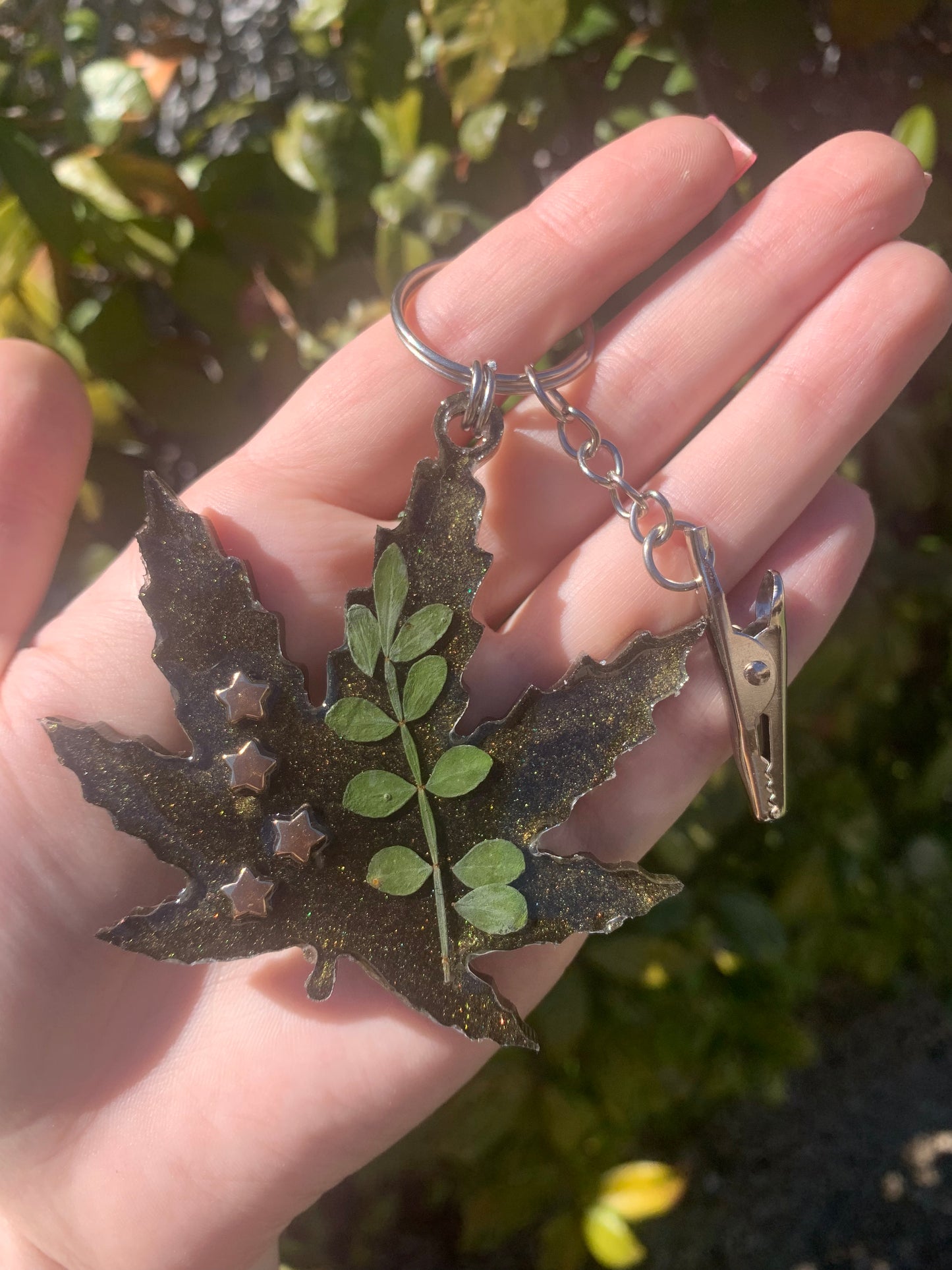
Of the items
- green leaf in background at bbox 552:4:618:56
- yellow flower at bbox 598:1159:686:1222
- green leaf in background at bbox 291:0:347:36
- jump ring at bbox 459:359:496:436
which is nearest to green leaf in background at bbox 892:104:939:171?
green leaf in background at bbox 552:4:618:56

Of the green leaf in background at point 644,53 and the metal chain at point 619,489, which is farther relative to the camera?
the green leaf in background at point 644,53

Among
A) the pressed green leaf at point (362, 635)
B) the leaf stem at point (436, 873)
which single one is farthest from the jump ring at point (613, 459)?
the leaf stem at point (436, 873)

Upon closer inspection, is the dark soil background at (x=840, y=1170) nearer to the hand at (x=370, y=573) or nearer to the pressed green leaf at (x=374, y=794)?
the hand at (x=370, y=573)

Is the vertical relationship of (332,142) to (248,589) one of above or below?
above

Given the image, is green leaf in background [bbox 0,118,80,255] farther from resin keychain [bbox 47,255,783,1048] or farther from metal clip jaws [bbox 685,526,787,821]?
metal clip jaws [bbox 685,526,787,821]

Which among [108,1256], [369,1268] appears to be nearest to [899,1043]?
[369,1268]

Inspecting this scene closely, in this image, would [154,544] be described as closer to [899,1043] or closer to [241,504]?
[241,504]
